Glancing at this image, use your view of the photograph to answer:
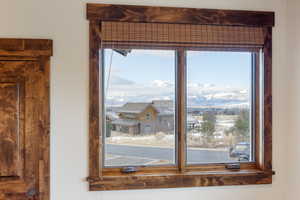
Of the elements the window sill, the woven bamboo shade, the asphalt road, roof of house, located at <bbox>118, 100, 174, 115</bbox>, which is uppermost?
the woven bamboo shade

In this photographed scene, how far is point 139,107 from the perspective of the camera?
257 cm

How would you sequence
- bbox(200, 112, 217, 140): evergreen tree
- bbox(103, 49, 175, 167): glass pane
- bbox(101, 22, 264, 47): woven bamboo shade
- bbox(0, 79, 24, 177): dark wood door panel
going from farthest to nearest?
bbox(200, 112, 217, 140): evergreen tree < bbox(103, 49, 175, 167): glass pane < bbox(101, 22, 264, 47): woven bamboo shade < bbox(0, 79, 24, 177): dark wood door panel

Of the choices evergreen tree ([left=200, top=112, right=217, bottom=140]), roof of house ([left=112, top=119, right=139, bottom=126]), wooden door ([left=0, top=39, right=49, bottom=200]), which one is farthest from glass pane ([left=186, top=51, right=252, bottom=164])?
wooden door ([left=0, top=39, right=49, bottom=200])

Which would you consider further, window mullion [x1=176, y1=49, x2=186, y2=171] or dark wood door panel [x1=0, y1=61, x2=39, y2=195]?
window mullion [x1=176, y1=49, x2=186, y2=171]

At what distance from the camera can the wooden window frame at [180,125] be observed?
7.85 ft

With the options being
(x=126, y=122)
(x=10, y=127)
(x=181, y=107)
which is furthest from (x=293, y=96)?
(x=10, y=127)

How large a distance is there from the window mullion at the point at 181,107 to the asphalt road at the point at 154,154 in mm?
81

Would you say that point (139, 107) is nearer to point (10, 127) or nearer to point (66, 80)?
point (66, 80)

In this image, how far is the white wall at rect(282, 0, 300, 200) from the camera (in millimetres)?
2479

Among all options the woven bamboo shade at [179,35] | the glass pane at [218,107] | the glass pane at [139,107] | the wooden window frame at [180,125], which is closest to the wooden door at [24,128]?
the wooden window frame at [180,125]

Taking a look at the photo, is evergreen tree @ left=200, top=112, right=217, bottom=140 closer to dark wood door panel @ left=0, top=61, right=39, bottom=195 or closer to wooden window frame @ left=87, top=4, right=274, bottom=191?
wooden window frame @ left=87, top=4, right=274, bottom=191

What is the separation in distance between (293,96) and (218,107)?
2.20 ft

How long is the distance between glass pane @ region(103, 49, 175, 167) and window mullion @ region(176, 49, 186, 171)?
0.06 metres

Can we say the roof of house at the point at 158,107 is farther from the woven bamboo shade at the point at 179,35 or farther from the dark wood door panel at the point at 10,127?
the dark wood door panel at the point at 10,127
